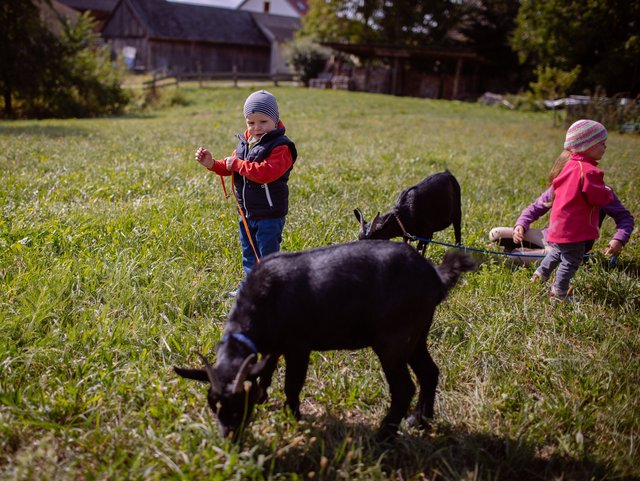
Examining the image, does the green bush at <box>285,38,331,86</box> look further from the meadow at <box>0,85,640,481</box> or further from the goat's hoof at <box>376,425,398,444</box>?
the goat's hoof at <box>376,425,398,444</box>

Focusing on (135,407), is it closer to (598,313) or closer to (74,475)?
(74,475)

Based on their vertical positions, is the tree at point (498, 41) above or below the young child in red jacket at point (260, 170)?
above

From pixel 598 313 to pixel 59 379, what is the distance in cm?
422

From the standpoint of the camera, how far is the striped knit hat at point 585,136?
4.16 m

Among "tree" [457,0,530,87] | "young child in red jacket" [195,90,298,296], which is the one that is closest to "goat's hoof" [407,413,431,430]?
"young child in red jacket" [195,90,298,296]

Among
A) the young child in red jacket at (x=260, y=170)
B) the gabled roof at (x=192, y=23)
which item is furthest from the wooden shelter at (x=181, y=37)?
the young child in red jacket at (x=260, y=170)

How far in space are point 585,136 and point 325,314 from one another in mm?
Answer: 3122

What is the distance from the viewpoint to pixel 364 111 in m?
24.9

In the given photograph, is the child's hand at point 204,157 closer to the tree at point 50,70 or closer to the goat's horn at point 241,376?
the goat's horn at point 241,376

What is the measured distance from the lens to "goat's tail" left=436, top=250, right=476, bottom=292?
274cm

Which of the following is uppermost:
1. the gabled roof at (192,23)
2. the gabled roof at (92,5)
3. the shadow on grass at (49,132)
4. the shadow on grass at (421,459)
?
the gabled roof at (92,5)

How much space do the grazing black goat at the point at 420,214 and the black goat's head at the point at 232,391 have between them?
10.4 feet

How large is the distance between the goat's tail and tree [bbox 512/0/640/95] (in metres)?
31.9

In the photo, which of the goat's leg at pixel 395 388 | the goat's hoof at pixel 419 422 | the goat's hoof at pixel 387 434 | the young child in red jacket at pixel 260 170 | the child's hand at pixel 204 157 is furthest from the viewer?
the young child in red jacket at pixel 260 170
